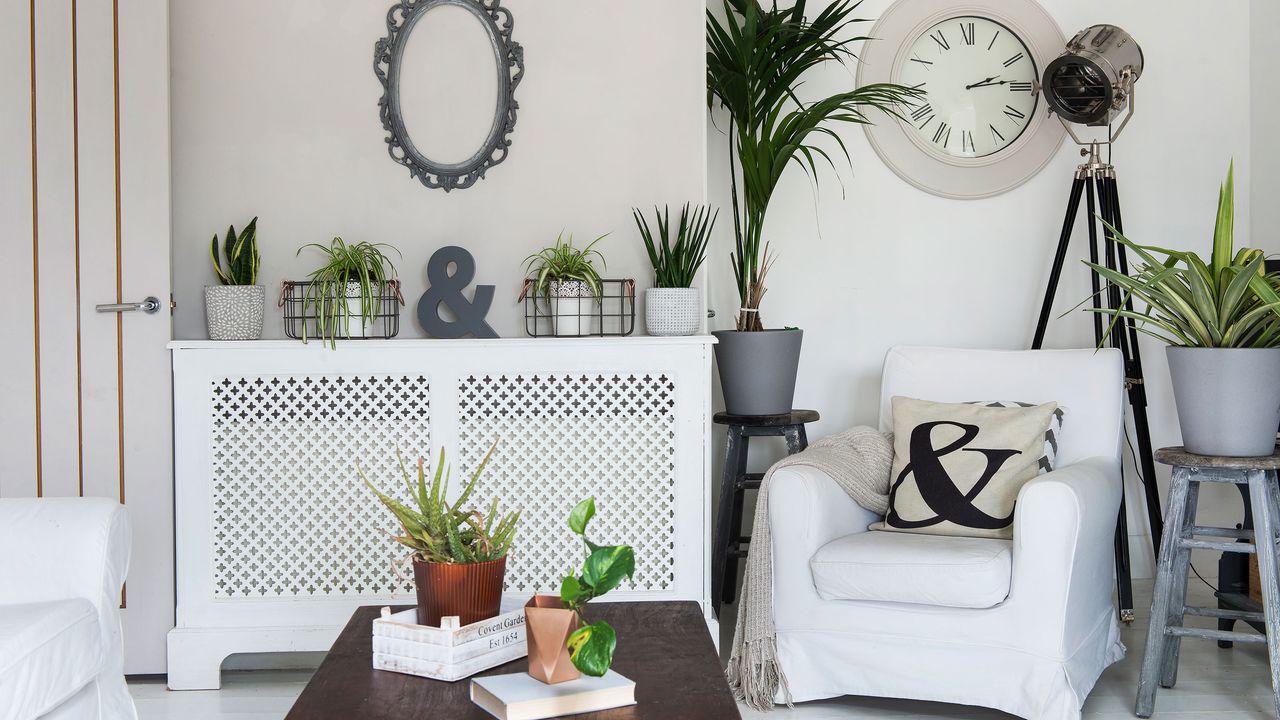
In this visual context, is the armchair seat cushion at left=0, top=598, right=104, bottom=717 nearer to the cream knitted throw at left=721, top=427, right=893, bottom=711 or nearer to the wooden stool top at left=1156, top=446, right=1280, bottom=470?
the cream knitted throw at left=721, top=427, right=893, bottom=711

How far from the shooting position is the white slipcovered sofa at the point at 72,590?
72.8 inches

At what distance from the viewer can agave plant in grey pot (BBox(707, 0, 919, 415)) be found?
10.3 ft

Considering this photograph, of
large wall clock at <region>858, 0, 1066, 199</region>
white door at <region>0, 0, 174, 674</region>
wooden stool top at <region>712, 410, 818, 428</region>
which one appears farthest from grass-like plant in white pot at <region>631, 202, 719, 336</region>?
white door at <region>0, 0, 174, 674</region>

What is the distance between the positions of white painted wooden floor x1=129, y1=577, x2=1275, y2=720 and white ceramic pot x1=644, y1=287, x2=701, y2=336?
1032 mm

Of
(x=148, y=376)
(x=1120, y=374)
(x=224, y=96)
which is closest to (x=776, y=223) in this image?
(x=1120, y=374)

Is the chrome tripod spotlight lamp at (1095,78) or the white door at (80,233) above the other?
the chrome tripod spotlight lamp at (1095,78)

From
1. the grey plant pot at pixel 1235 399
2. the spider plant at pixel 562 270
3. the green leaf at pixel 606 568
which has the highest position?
the spider plant at pixel 562 270

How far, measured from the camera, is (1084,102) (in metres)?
3.33

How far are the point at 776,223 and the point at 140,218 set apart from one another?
2059 millimetres

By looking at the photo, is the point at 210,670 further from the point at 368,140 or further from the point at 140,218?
the point at 368,140

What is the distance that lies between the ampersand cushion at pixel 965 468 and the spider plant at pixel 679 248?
758 mm

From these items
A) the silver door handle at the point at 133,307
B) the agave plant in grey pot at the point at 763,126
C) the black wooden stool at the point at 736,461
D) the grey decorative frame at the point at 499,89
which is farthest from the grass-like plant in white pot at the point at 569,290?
the silver door handle at the point at 133,307

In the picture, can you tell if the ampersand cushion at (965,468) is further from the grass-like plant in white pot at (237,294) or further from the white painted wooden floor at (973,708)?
the grass-like plant in white pot at (237,294)

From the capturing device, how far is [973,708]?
8.48ft
